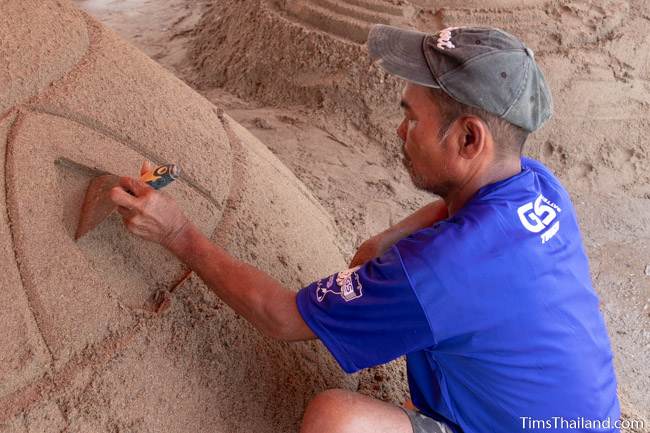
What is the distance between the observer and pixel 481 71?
4.93 ft

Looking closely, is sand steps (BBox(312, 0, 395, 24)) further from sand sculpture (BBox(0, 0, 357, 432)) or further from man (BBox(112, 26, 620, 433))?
man (BBox(112, 26, 620, 433))

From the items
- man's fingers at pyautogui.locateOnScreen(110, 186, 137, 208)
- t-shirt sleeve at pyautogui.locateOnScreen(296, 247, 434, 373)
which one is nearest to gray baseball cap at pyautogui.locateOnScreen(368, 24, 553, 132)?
t-shirt sleeve at pyautogui.locateOnScreen(296, 247, 434, 373)

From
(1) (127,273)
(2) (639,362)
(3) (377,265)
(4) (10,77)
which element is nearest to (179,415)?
(1) (127,273)

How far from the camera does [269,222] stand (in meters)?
2.14

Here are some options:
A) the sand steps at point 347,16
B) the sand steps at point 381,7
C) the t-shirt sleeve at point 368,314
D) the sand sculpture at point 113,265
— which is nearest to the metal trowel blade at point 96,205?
the sand sculpture at point 113,265

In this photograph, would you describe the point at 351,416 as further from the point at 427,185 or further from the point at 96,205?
the point at 96,205

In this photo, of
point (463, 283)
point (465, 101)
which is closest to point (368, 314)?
point (463, 283)

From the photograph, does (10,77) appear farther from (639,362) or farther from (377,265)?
(639,362)

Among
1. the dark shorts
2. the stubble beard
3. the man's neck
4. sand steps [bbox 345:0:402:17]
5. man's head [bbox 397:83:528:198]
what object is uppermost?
man's head [bbox 397:83:528:198]

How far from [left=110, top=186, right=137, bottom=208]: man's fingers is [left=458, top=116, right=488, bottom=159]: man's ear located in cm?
74

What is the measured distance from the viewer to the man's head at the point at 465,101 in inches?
59.2

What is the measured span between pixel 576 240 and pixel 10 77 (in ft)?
4.69

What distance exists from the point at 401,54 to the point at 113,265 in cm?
85

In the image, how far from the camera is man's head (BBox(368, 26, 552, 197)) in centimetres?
150
